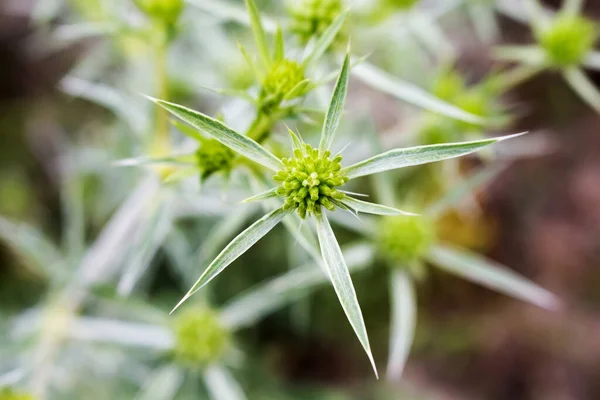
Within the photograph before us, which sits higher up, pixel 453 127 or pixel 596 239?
pixel 596 239

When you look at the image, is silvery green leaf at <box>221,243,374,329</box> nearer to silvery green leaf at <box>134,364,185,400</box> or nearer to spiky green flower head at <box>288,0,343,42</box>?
silvery green leaf at <box>134,364,185,400</box>

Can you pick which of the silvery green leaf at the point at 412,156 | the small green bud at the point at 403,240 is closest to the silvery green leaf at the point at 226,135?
the silvery green leaf at the point at 412,156

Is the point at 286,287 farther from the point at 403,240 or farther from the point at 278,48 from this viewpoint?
the point at 278,48

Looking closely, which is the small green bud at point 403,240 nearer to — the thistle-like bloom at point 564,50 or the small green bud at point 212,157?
the thistle-like bloom at point 564,50

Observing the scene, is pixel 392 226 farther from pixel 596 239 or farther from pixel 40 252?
pixel 596 239

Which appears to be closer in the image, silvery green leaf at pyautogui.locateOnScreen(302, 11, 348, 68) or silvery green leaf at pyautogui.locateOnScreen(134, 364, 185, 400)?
silvery green leaf at pyautogui.locateOnScreen(302, 11, 348, 68)

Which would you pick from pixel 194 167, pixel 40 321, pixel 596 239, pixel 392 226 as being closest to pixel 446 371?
pixel 596 239

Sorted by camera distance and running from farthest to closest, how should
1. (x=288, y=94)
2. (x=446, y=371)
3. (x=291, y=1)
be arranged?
1. (x=446, y=371)
2. (x=291, y=1)
3. (x=288, y=94)

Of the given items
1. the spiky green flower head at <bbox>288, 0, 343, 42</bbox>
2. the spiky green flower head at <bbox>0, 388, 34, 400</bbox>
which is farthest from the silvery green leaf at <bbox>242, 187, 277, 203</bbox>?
the spiky green flower head at <bbox>0, 388, 34, 400</bbox>
